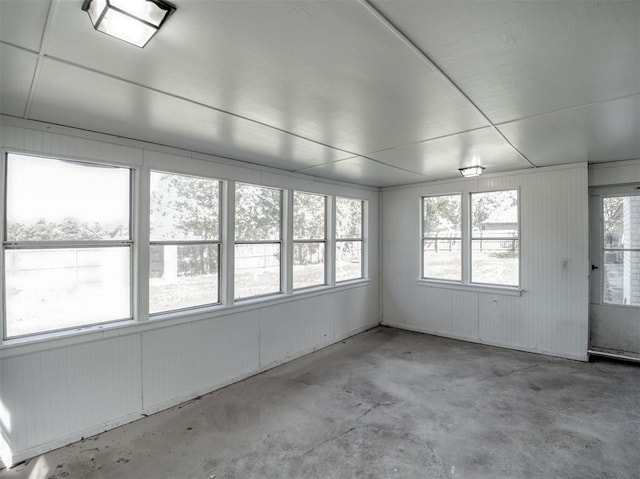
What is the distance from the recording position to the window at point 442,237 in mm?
5512

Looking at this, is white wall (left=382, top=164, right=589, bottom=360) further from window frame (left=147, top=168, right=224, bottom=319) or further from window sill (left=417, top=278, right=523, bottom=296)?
window frame (left=147, top=168, right=224, bottom=319)

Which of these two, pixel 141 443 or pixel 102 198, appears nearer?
pixel 141 443

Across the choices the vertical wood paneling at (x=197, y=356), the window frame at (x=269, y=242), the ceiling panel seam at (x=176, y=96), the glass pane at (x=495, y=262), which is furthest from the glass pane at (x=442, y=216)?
the vertical wood paneling at (x=197, y=356)

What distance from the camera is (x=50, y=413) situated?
8.67ft

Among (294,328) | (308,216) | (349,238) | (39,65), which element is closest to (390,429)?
(294,328)

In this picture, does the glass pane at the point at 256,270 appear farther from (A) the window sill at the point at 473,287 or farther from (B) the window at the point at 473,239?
(B) the window at the point at 473,239

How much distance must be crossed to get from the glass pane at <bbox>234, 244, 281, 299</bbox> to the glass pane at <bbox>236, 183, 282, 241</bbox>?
14 centimetres

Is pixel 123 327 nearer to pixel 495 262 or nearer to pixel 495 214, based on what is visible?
pixel 495 262

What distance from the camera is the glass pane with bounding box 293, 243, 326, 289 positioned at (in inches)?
190

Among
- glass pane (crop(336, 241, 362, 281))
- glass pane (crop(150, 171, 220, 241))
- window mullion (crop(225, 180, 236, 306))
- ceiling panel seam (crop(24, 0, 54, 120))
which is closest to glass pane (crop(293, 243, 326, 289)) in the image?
glass pane (crop(336, 241, 362, 281))

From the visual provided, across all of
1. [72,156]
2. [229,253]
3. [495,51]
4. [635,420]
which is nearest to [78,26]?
[72,156]

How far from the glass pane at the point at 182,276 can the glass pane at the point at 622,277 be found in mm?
5152

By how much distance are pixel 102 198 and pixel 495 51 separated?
10.4 ft

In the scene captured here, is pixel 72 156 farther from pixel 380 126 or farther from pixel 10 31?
pixel 380 126
